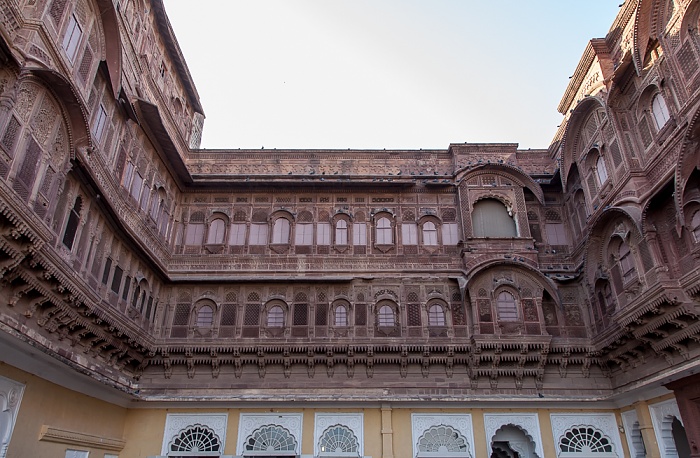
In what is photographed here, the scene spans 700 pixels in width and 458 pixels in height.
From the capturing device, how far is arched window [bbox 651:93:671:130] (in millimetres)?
11789

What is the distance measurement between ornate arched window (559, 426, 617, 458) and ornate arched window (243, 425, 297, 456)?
24.3 feet

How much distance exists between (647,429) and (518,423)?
3.13 metres

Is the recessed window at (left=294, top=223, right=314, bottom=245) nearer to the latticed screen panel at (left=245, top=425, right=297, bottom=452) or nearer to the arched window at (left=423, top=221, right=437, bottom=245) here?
the arched window at (left=423, top=221, right=437, bottom=245)

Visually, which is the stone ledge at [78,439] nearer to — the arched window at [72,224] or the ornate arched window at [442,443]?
the arched window at [72,224]

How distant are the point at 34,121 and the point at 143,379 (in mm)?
8207

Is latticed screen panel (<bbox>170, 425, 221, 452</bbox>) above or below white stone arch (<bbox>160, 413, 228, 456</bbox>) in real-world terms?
below

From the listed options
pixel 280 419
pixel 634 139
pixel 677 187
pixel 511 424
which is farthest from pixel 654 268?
pixel 280 419

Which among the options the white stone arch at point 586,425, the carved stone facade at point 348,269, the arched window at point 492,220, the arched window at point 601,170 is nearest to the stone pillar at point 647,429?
the carved stone facade at point 348,269

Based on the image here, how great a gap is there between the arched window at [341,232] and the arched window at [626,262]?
25.5ft

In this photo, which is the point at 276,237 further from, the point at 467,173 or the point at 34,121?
the point at 34,121

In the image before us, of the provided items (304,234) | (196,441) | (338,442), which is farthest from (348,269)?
(196,441)

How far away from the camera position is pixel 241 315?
49.0 ft

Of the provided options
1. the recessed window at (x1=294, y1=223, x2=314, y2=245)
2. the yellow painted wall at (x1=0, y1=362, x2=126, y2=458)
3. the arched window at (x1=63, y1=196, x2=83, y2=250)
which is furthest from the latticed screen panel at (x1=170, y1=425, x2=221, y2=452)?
the arched window at (x1=63, y1=196, x2=83, y2=250)

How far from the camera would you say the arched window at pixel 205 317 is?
49.1ft
